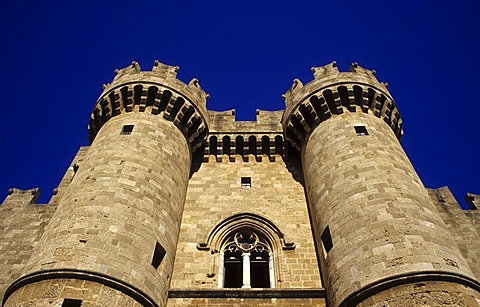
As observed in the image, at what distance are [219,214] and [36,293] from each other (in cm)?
507

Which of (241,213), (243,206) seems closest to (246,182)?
(243,206)

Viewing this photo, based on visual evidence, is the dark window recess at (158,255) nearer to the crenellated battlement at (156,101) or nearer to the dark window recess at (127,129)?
the dark window recess at (127,129)

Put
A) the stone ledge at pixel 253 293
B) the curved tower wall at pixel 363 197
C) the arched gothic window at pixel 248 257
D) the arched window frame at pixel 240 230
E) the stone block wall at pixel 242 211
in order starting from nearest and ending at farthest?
the curved tower wall at pixel 363 197
the stone ledge at pixel 253 293
the stone block wall at pixel 242 211
the arched window frame at pixel 240 230
the arched gothic window at pixel 248 257

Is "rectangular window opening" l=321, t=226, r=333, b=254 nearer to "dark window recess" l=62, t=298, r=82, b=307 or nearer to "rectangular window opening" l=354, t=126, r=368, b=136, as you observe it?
"rectangular window opening" l=354, t=126, r=368, b=136

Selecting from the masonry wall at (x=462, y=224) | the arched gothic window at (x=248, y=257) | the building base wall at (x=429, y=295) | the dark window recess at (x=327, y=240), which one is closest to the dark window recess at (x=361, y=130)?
the masonry wall at (x=462, y=224)

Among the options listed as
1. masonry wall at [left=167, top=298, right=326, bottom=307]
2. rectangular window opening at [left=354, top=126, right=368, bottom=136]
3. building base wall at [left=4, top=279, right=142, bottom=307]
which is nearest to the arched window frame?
masonry wall at [left=167, top=298, right=326, bottom=307]

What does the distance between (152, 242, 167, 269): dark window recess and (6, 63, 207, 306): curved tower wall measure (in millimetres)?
21

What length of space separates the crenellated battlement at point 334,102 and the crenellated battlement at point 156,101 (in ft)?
9.27

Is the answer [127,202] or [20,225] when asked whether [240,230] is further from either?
[20,225]

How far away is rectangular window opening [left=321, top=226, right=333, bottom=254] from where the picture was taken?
970 centimetres

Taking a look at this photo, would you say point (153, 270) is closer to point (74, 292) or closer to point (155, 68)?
point (74, 292)

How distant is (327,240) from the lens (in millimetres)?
9828

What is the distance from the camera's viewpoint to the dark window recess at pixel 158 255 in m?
9.43

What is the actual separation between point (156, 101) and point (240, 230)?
4.41 m
